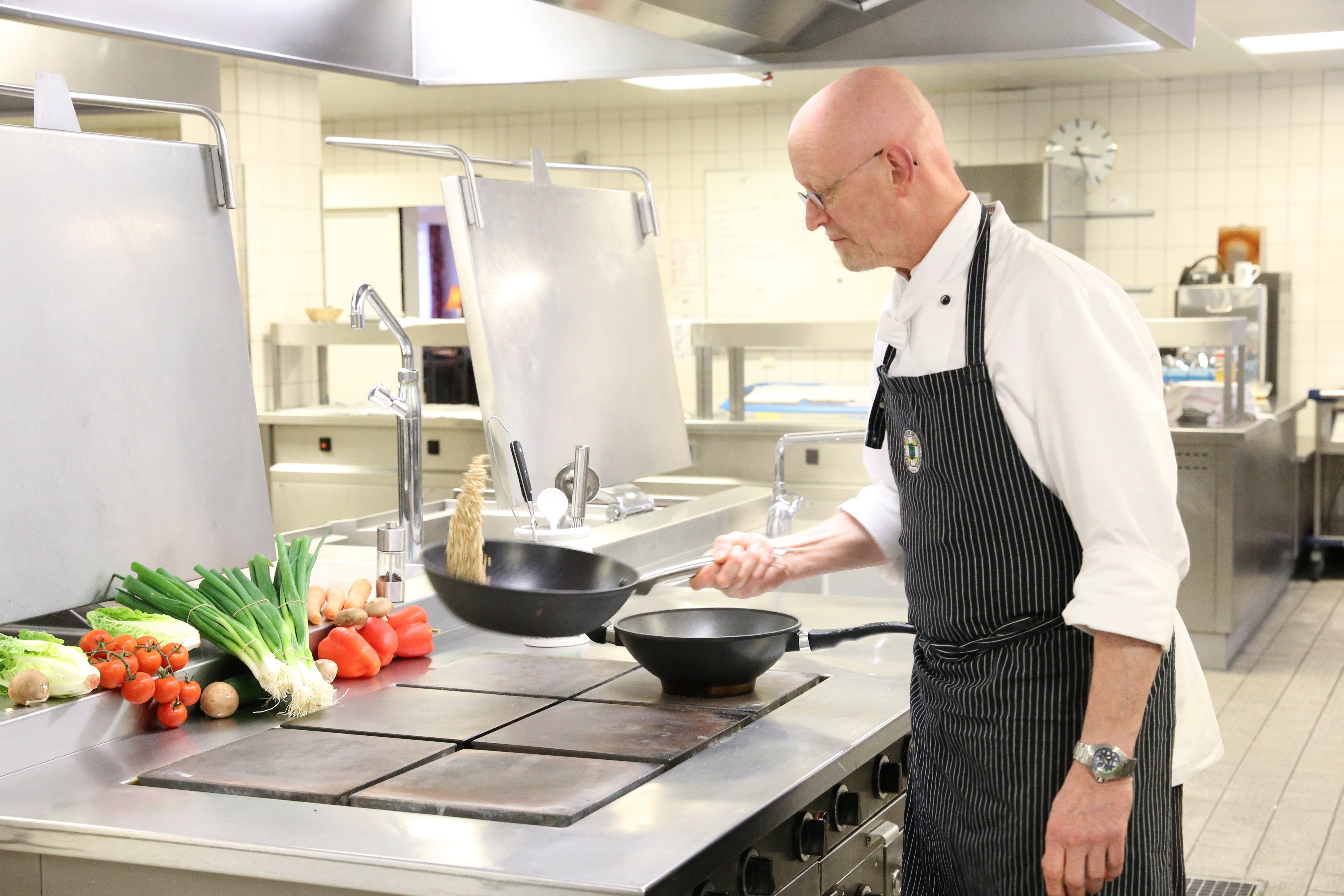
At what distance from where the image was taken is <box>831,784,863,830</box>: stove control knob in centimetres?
166

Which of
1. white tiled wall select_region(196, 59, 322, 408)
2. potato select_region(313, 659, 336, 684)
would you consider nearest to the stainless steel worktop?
potato select_region(313, 659, 336, 684)

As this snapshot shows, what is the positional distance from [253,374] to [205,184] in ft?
15.4

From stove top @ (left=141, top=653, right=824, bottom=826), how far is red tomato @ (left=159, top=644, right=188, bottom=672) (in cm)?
16

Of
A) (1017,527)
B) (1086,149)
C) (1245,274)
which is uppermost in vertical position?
(1086,149)

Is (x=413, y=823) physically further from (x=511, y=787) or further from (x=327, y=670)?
(x=327, y=670)

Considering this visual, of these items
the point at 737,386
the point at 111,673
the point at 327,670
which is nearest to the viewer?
the point at 111,673

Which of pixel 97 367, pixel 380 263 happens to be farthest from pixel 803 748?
pixel 380 263

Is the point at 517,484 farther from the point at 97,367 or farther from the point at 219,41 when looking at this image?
the point at 219,41

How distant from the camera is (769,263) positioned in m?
8.98

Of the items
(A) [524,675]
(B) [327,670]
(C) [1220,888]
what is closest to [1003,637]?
(A) [524,675]

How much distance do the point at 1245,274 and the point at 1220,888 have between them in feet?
15.9

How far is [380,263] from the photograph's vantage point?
9633 mm

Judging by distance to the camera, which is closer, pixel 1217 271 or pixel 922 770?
pixel 922 770

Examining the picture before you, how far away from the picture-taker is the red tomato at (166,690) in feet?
5.60
